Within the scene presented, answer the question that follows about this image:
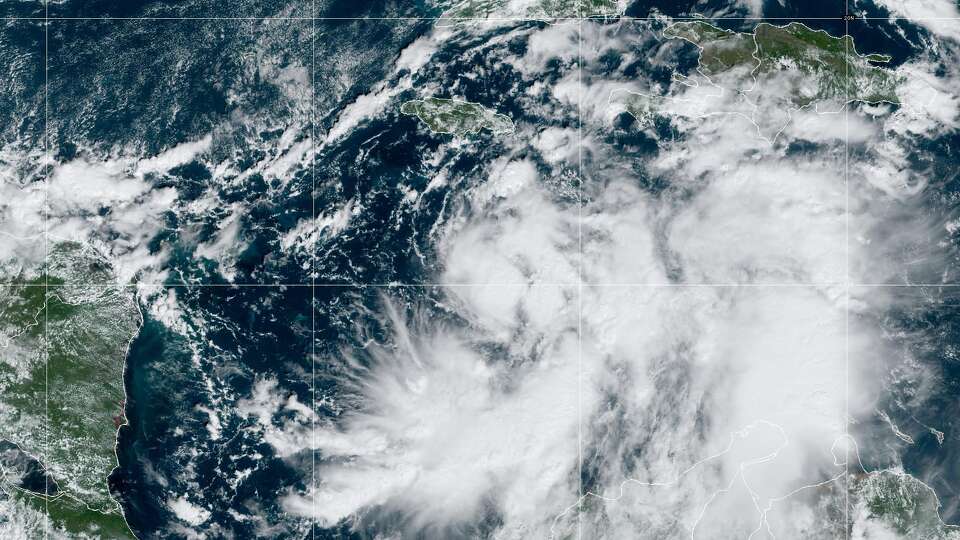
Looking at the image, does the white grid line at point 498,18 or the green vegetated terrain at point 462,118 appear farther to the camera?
the white grid line at point 498,18

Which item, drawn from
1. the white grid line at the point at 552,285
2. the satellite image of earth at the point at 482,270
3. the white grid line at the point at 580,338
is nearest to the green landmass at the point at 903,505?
the satellite image of earth at the point at 482,270

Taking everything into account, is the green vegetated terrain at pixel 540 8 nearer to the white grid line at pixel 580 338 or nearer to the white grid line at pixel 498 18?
the white grid line at pixel 498 18

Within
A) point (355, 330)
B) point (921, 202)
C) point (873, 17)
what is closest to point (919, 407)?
point (921, 202)

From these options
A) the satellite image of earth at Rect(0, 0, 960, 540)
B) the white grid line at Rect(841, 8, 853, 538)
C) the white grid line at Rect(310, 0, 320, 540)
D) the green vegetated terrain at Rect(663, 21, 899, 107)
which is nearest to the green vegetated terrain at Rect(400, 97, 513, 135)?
the satellite image of earth at Rect(0, 0, 960, 540)

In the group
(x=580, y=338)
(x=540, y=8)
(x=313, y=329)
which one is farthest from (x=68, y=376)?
(x=540, y=8)

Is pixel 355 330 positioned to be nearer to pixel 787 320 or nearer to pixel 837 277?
pixel 787 320
